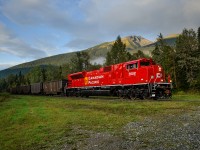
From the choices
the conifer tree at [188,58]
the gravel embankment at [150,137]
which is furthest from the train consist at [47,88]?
the gravel embankment at [150,137]

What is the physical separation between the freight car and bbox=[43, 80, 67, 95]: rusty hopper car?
10602mm

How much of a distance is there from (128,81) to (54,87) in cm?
2725

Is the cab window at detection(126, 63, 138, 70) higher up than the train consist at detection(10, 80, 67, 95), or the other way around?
the cab window at detection(126, 63, 138, 70)

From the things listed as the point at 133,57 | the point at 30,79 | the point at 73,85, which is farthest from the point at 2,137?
the point at 30,79

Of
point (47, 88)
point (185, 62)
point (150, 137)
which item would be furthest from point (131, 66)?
point (185, 62)

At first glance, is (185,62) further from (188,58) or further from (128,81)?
(128,81)

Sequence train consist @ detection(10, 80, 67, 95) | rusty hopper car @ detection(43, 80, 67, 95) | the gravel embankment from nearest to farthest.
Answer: the gravel embankment, rusty hopper car @ detection(43, 80, 67, 95), train consist @ detection(10, 80, 67, 95)

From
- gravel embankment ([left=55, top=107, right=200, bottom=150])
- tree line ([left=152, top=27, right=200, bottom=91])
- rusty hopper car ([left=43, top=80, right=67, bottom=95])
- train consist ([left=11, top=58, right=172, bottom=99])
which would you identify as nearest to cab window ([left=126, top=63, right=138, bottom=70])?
train consist ([left=11, top=58, right=172, bottom=99])

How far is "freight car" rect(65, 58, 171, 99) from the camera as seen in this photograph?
28109 mm

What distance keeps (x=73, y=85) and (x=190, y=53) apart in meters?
33.8

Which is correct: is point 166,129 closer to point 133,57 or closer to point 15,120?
point 15,120

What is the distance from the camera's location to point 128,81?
101ft

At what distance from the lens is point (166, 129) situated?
1166 centimetres

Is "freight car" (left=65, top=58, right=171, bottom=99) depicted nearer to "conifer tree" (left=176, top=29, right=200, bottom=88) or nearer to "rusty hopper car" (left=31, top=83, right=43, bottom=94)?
"rusty hopper car" (left=31, top=83, right=43, bottom=94)
